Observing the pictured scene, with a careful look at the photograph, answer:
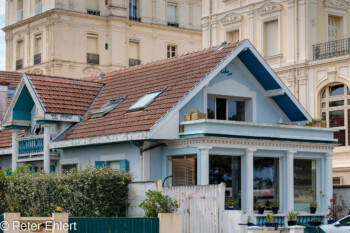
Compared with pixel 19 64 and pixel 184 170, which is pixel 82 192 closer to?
pixel 184 170

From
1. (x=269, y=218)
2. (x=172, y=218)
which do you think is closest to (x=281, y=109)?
(x=269, y=218)

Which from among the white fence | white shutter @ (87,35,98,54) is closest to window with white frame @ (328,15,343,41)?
white shutter @ (87,35,98,54)

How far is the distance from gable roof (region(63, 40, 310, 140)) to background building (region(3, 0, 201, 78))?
98.7 ft

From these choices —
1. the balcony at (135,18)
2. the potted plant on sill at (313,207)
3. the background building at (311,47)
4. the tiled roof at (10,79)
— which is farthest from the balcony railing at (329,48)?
the balcony at (135,18)

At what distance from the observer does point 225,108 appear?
28344 mm

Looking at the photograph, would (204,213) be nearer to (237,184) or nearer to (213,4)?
(237,184)

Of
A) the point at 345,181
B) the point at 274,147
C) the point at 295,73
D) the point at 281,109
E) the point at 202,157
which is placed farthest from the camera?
the point at 295,73

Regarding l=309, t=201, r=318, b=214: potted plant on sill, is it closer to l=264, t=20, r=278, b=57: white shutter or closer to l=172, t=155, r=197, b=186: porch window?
l=172, t=155, r=197, b=186: porch window

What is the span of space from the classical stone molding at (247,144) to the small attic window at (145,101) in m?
1.80

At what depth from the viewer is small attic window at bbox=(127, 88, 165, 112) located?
2705cm

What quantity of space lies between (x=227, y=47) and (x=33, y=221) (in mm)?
10541

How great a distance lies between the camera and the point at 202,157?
24.8 m

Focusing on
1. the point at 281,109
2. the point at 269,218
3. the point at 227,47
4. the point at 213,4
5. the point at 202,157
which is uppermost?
the point at 213,4

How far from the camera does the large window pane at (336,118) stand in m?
41.5
